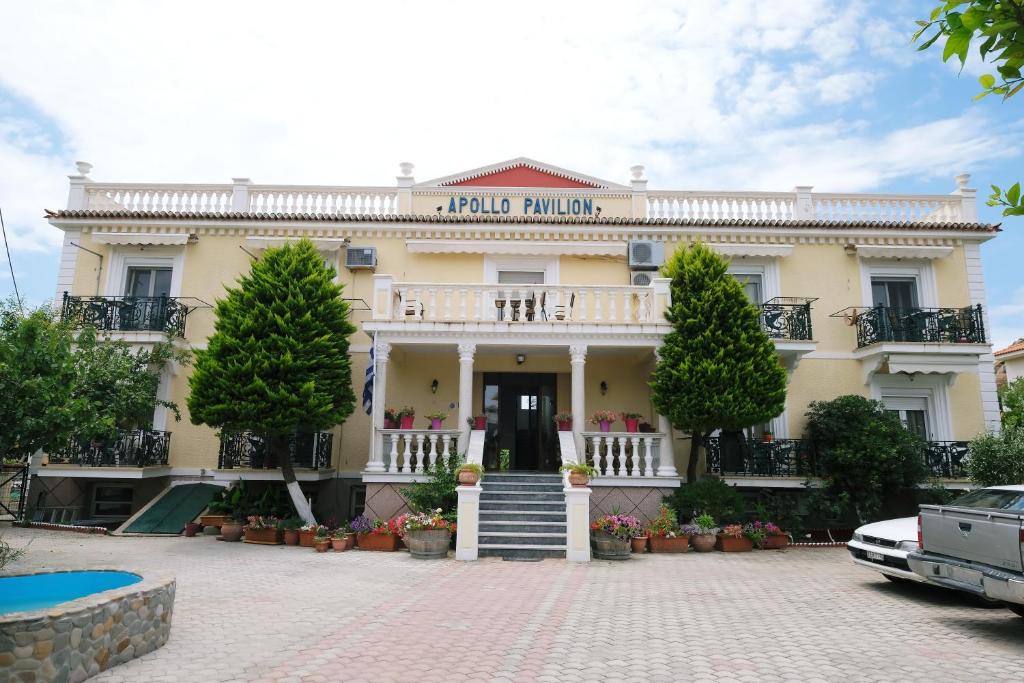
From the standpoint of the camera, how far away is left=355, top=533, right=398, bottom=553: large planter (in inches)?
474

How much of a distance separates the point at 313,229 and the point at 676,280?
31.2ft

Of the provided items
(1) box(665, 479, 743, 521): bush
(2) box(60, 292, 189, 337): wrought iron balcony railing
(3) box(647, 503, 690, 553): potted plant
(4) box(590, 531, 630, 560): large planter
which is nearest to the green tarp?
(2) box(60, 292, 189, 337): wrought iron balcony railing

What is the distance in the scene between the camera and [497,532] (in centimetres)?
1165

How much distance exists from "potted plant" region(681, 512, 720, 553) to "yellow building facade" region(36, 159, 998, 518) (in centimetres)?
235

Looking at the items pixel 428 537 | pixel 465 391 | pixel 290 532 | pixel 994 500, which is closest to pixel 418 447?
pixel 465 391

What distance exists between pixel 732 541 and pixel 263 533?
31.7ft

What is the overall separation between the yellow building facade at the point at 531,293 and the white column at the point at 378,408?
1.64ft

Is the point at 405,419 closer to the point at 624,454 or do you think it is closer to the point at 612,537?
the point at 624,454

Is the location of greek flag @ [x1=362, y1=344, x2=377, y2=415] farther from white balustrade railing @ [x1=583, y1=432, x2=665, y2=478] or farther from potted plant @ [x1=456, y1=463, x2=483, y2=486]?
white balustrade railing @ [x1=583, y1=432, x2=665, y2=478]

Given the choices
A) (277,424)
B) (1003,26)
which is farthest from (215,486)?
(1003,26)

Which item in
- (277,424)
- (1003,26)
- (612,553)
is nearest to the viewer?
(1003,26)

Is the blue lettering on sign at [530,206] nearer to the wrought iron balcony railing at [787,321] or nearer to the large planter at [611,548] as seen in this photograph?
the wrought iron balcony railing at [787,321]

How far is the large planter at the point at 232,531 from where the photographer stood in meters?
13.1

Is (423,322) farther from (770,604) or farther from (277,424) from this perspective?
(770,604)
